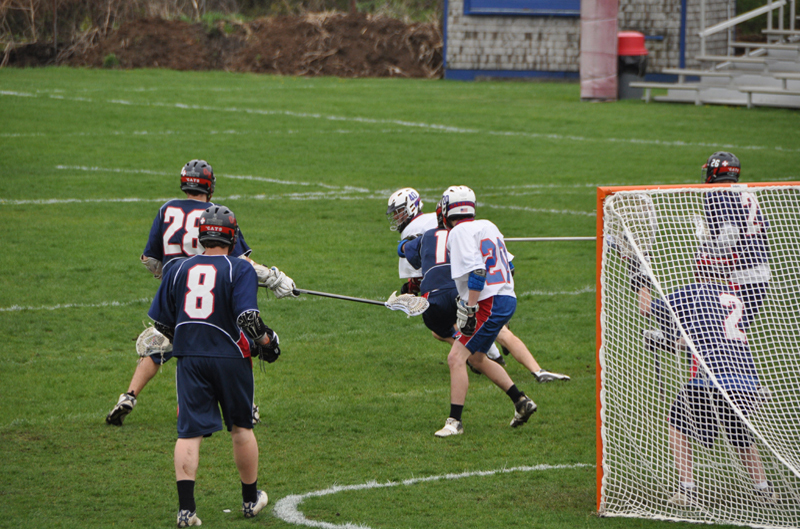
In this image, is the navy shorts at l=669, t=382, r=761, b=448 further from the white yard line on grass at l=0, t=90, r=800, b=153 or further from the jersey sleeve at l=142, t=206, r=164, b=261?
the white yard line on grass at l=0, t=90, r=800, b=153

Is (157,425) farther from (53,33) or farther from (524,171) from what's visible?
(53,33)

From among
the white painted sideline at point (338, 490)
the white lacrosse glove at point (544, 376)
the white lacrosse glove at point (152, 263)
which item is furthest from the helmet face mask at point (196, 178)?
the white lacrosse glove at point (544, 376)

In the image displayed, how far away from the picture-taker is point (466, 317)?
742cm

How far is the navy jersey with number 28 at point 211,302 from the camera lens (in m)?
5.75

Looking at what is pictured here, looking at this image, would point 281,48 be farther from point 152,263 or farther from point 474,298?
point 474,298

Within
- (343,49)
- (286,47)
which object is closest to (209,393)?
(343,49)

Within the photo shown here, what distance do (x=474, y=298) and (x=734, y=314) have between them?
1.83 meters

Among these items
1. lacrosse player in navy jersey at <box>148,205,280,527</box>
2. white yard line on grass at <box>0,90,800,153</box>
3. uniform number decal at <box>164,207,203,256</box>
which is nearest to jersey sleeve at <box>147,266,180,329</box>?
lacrosse player in navy jersey at <box>148,205,280,527</box>

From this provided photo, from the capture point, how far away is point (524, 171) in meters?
20.3

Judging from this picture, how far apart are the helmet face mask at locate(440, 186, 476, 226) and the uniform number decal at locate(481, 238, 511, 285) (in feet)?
0.85

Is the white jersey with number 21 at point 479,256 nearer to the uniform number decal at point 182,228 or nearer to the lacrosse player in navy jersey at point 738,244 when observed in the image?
the lacrosse player in navy jersey at point 738,244

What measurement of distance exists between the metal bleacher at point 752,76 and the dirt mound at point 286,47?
12921 millimetres

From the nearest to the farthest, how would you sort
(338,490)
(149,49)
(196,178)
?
1. (338,490)
2. (196,178)
3. (149,49)

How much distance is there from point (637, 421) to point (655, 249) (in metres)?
1.16
